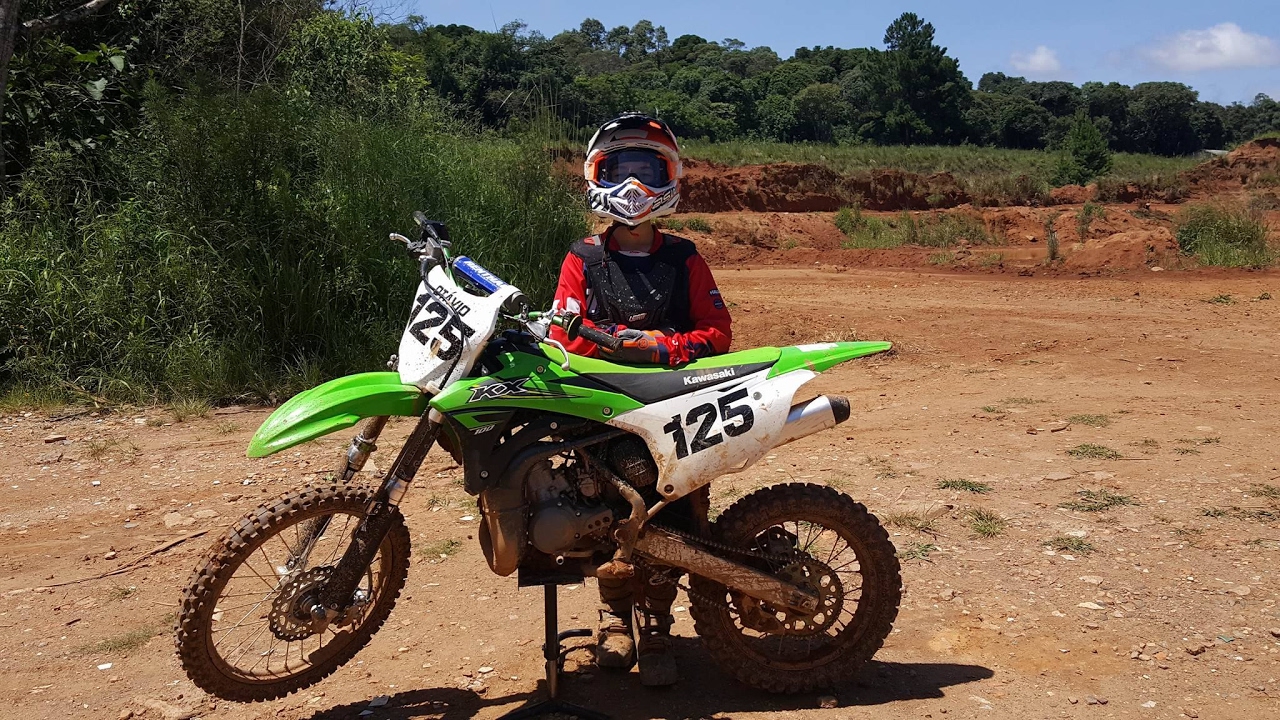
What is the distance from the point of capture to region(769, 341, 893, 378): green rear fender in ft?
11.4

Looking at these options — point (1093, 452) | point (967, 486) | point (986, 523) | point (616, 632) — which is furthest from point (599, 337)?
point (1093, 452)

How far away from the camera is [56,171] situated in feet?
28.8

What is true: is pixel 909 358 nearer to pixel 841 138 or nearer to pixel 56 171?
pixel 56 171

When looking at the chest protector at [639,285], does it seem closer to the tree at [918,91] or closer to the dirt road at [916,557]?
the dirt road at [916,557]

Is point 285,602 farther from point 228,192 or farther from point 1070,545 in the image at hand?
point 228,192

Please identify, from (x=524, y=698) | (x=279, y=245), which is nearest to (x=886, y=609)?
(x=524, y=698)

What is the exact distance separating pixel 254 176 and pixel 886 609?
659cm

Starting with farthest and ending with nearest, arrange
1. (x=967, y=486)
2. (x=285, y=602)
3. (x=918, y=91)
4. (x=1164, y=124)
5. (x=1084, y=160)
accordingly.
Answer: (x=1164, y=124) → (x=918, y=91) → (x=1084, y=160) → (x=967, y=486) → (x=285, y=602)

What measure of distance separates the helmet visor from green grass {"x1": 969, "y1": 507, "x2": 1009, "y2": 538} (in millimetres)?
2478

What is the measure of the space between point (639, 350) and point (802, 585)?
1.03 metres

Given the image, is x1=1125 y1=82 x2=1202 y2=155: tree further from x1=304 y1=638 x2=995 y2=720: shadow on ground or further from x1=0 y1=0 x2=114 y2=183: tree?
x1=304 y1=638 x2=995 y2=720: shadow on ground

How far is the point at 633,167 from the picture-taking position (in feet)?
12.5

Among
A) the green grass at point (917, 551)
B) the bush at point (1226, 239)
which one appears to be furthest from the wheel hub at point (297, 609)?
the bush at point (1226, 239)

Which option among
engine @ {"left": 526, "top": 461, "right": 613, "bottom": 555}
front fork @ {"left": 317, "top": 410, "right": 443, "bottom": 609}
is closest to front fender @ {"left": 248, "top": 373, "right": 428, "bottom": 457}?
front fork @ {"left": 317, "top": 410, "right": 443, "bottom": 609}
